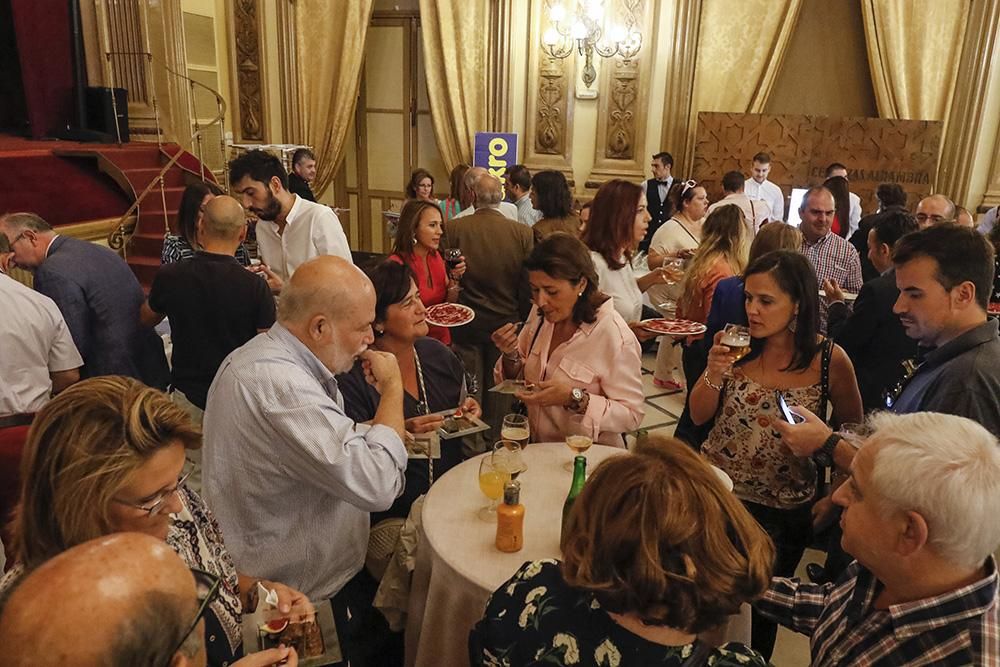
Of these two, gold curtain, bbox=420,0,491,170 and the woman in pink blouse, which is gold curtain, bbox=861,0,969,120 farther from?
the woman in pink blouse

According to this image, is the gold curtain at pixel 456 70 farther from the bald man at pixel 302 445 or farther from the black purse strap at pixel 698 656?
the black purse strap at pixel 698 656

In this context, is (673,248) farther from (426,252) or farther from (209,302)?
(209,302)

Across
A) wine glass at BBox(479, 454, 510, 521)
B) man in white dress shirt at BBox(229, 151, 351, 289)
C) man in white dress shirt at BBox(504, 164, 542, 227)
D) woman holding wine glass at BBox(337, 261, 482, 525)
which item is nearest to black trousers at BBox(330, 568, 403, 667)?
woman holding wine glass at BBox(337, 261, 482, 525)

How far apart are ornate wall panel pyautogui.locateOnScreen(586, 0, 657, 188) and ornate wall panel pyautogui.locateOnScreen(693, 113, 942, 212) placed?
2.68ft

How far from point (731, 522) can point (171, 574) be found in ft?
2.81

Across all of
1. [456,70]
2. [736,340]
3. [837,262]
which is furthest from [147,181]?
[736,340]

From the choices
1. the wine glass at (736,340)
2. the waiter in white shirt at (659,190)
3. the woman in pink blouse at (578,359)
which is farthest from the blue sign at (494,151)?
the wine glass at (736,340)

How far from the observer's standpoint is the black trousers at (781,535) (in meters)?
2.31

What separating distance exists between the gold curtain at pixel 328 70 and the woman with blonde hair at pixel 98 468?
819 centimetres

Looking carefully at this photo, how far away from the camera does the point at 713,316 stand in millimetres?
3391

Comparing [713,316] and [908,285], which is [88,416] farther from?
[713,316]

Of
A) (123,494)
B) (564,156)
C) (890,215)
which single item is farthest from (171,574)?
(564,156)

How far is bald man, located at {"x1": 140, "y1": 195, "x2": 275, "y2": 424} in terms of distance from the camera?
10.1ft

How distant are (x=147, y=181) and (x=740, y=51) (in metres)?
6.60
